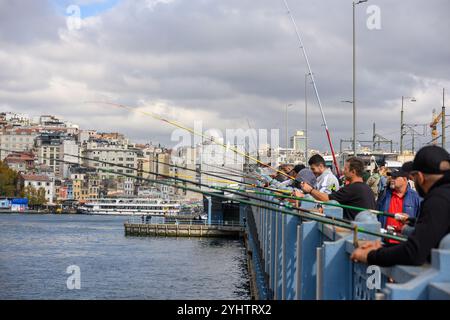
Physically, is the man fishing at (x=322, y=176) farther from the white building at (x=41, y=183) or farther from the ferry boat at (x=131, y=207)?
the white building at (x=41, y=183)

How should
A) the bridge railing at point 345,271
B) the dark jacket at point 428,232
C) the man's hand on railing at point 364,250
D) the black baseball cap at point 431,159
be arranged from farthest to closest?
the man's hand on railing at point 364,250, the black baseball cap at point 431,159, the dark jacket at point 428,232, the bridge railing at point 345,271

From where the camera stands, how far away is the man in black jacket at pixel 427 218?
13.1 ft

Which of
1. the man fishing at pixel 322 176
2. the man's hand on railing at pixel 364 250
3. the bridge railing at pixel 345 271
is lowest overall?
the bridge railing at pixel 345 271

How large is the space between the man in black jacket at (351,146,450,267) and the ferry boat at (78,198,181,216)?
12575cm

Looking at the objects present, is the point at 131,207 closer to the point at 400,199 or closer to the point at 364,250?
the point at 400,199

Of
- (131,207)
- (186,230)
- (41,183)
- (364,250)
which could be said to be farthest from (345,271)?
(41,183)

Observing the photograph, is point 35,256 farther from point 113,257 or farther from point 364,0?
point 364,0

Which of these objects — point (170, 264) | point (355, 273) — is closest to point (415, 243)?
→ point (355, 273)

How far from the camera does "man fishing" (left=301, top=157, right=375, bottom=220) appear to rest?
22.6ft

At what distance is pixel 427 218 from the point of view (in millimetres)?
4039

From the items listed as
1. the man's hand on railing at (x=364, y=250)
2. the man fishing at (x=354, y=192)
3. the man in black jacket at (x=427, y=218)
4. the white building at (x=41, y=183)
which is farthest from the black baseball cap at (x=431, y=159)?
the white building at (x=41, y=183)

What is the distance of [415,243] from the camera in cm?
399

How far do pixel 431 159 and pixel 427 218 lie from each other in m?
0.41
